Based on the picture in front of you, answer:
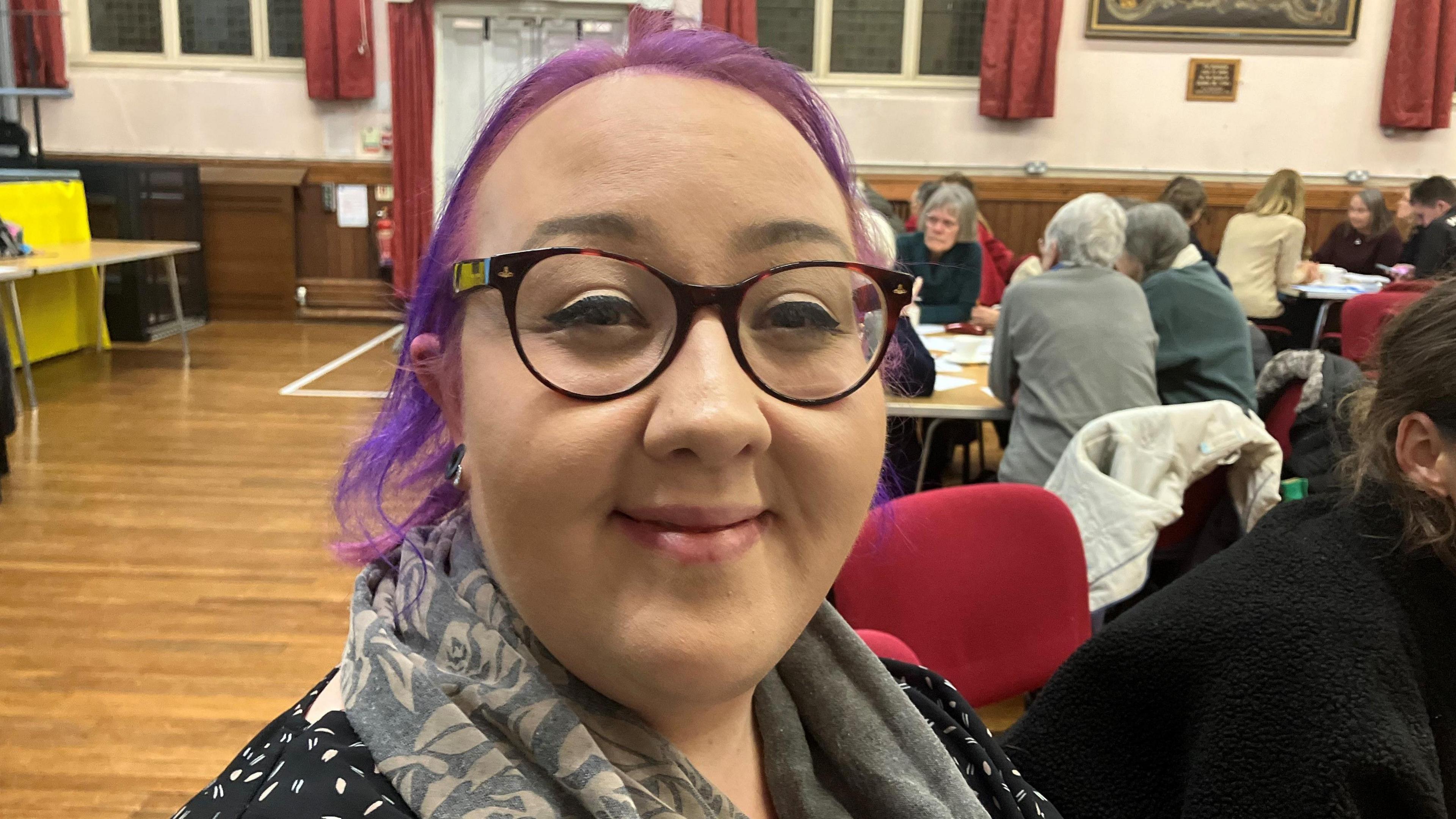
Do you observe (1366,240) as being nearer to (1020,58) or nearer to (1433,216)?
(1433,216)

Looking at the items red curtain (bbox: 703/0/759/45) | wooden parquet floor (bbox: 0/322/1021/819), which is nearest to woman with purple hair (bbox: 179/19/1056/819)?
wooden parquet floor (bbox: 0/322/1021/819)

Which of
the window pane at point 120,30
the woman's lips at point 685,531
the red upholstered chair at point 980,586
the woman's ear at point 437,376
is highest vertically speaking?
the window pane at point 120,30

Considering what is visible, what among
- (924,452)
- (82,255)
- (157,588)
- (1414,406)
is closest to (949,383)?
(924,452)

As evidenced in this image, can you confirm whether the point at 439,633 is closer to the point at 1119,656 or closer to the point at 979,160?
the point at 1119,656

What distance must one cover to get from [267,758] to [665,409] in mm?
327

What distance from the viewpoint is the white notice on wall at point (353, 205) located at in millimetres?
8148

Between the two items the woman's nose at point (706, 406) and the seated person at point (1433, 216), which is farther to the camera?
the seated person at point (1433, 216)

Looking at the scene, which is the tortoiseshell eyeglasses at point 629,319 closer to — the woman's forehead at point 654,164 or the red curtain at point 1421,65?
the woman's forehead at point 654,164

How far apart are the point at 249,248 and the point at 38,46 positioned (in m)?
1.99

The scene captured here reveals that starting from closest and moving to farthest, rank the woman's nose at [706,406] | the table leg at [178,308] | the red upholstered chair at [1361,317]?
the woman's nose at [706,406] < the red upholstered chair at [1361,317] < the table leg at [178,308]

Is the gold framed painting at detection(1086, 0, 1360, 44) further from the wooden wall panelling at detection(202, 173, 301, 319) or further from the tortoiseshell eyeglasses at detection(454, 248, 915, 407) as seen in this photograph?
the tortoiseshell eyeglasses at detection(454, 248, 915, 407)

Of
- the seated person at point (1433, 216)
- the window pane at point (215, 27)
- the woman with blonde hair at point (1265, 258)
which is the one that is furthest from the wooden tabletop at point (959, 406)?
the window pane at point (215, 27)

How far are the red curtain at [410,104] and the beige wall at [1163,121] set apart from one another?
2.91m

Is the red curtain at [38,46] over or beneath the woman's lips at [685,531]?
over
